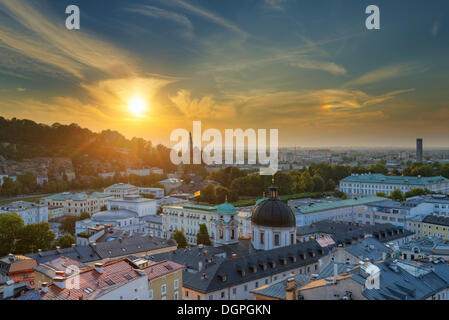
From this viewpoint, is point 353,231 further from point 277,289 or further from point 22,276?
point 22,276

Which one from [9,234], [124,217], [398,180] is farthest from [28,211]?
[398,180]

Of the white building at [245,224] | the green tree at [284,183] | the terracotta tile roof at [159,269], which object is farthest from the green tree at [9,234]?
the green tree at [284,183]

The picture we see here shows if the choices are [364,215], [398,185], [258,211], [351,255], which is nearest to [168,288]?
[351,255]

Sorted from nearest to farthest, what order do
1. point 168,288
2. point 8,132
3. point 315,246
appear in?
1. point 168,288
2. point 315,246
3. point 8,132

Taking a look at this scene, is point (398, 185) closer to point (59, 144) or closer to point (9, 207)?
point (9, 207)

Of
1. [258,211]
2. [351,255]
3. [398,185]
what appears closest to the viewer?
[351,255]
